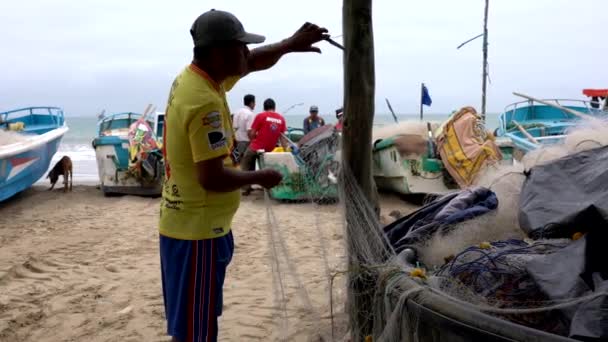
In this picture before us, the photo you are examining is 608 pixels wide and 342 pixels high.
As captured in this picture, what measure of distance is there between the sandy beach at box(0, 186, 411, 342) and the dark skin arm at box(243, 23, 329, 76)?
38.1 inches

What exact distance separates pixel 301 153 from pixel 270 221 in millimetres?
6039

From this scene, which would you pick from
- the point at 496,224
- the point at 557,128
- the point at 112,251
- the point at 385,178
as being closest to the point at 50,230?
the point at 112,251

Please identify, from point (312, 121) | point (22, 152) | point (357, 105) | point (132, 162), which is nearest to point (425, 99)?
point (312, 121)

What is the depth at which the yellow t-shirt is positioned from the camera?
2445 mm

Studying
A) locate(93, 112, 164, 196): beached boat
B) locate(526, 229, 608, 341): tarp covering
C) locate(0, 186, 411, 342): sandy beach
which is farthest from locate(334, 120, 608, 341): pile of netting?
locate(93, 112, 164, 196): beached boat

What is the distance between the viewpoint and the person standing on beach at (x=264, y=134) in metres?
10.6

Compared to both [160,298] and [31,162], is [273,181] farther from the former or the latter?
[31,162]

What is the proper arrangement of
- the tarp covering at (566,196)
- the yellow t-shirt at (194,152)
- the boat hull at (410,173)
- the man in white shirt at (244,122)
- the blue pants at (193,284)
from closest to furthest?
the tarp covering at (566,196), the yellow t-shirt at (194,152), the blue pants at (193,284), the boat hull at (410,173), the man in white shirt at (244,122)

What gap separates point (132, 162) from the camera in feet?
36.2

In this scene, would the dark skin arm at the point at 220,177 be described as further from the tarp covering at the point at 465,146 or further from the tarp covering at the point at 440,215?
the tarp covering at the point at 465,146

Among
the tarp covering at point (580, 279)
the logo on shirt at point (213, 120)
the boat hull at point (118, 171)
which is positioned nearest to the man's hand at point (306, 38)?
the logo on shirt at point (213, 120)

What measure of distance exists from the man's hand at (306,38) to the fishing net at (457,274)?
684 millimetres

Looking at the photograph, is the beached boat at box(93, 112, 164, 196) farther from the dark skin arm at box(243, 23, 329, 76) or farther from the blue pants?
the blue pants

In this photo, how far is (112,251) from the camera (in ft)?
22.4
